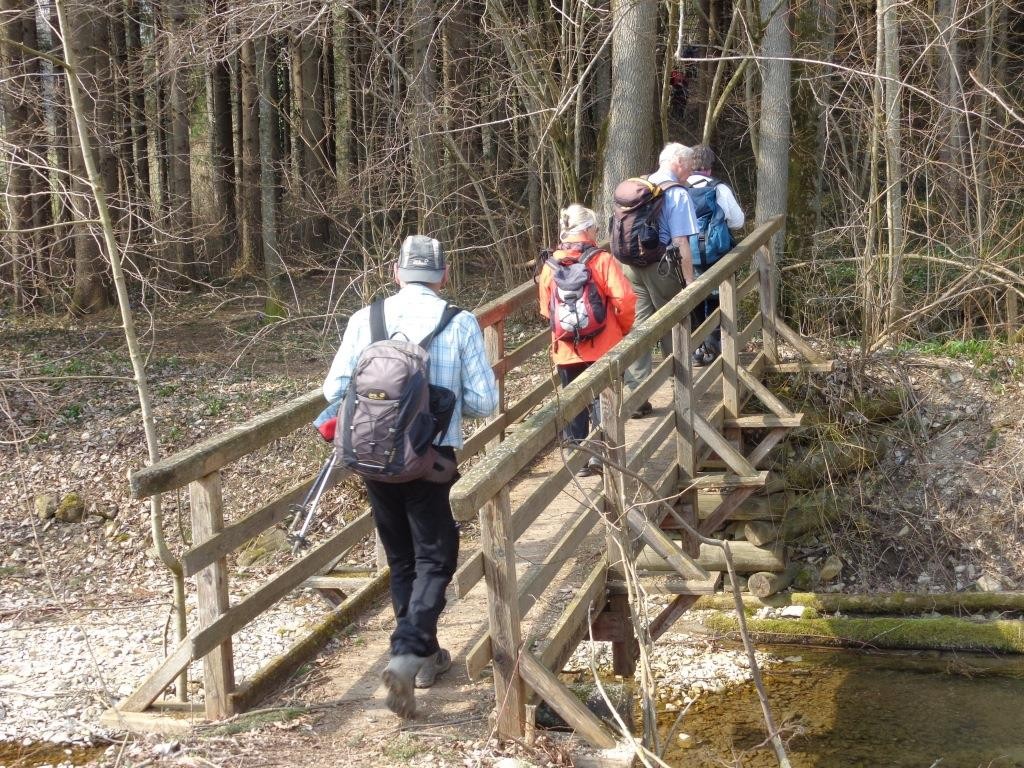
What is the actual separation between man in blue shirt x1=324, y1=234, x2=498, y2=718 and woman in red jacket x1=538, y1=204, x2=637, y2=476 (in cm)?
201

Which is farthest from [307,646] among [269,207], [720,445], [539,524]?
[269,207]

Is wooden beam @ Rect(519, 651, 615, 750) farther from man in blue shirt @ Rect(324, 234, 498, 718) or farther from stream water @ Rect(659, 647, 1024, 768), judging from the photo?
stream water @ Rect(659, 647, 1024, 768)

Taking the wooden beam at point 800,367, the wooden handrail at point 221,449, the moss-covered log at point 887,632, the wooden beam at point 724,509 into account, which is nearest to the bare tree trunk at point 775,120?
the wooden beam at point 800,367

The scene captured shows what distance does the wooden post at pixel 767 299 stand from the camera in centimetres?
911

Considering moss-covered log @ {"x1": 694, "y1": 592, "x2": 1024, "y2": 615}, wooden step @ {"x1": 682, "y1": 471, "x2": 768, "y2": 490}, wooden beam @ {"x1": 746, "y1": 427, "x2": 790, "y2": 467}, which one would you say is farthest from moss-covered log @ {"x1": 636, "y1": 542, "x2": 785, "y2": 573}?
wooden step @ {"x1": 682, "y1": 471, "x2": 768, "y2": 490}

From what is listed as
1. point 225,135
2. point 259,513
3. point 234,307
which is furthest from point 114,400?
point 225,135

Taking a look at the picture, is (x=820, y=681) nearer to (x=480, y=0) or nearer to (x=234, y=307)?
(x=480, y=0)

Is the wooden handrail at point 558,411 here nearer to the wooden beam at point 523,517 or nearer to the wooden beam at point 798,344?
the wooden beam at point 523,517

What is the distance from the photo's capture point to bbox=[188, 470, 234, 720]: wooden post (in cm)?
449

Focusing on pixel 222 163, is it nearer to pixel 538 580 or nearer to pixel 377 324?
pixel 377 324

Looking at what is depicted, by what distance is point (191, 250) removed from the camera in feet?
62.7

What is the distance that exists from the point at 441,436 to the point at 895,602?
20.8 ft

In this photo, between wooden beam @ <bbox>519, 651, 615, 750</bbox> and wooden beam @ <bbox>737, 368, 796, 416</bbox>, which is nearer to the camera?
wooden beam @ <bbox>519, 651, 615, 750</bbox>

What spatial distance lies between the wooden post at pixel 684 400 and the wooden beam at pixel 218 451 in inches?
96.7
